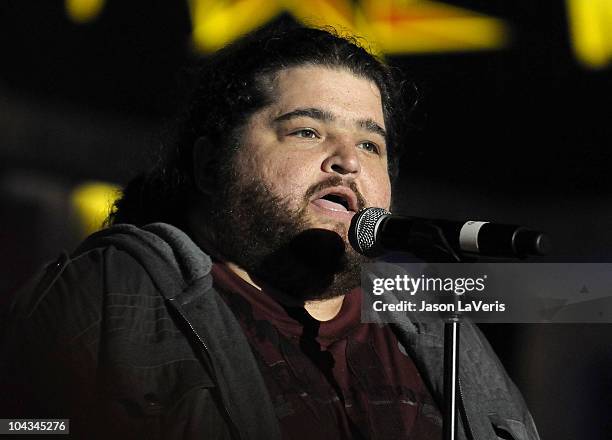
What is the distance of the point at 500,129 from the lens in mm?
3027

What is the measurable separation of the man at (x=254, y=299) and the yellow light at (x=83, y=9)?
1.84ft

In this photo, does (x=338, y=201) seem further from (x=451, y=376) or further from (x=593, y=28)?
(x=593, y=28)

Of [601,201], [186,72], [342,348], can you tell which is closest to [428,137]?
[601,201]

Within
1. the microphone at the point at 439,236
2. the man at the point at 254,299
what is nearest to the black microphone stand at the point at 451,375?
the microphone at the point at 439,236

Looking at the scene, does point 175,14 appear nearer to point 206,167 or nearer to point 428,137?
point 206,167

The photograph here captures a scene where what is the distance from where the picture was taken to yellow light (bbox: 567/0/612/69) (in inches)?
112

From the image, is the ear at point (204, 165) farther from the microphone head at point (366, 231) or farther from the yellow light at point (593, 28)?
the yellow light at point (593, 28)

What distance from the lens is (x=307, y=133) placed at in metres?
2.01

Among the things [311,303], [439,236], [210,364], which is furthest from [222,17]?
[439,236]

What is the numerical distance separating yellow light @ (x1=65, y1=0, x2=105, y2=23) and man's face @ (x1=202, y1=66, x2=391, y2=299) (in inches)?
32.6

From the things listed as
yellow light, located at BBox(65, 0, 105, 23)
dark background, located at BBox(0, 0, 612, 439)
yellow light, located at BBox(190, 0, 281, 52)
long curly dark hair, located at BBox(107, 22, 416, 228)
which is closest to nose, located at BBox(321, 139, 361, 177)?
long curly dark hair, located at BBox(107, 22, 416, 228)

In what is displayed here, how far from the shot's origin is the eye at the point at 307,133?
2010 millimetres

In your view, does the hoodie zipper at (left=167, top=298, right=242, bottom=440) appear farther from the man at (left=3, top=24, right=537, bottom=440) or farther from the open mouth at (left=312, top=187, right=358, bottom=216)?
the open mouth at (left=312, top=187, right=358, bottom=216)

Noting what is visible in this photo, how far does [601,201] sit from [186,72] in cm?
157
